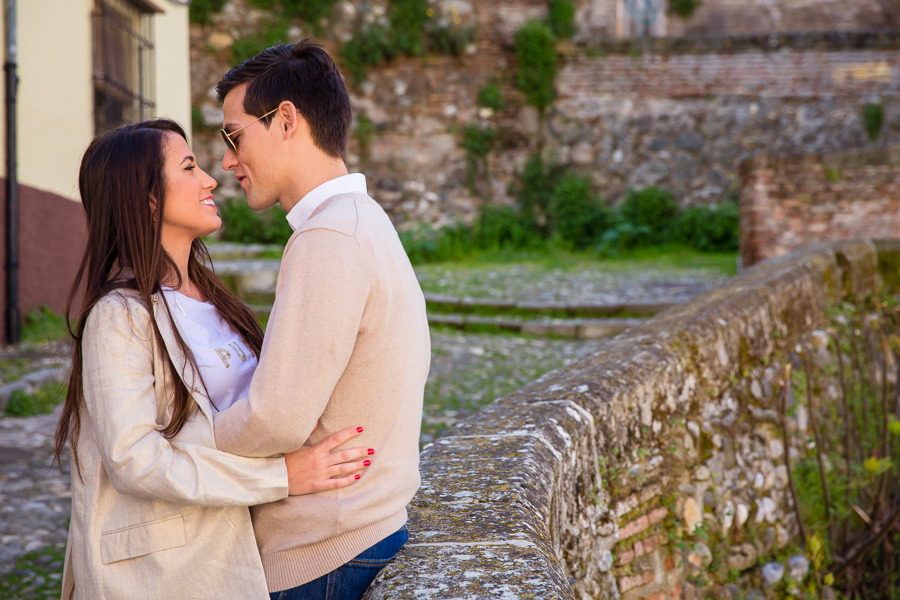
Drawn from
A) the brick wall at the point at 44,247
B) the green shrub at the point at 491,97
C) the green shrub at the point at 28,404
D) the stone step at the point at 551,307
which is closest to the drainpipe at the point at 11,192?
the brick wall at the point at 44,247

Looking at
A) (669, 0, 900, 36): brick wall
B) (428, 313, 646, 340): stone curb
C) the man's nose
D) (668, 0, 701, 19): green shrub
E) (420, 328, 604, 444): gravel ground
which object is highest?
(669, 0, 900, 36): brick wall

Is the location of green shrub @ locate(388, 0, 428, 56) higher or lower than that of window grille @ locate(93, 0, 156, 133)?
higher

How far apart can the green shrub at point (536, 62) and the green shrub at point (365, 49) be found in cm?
203

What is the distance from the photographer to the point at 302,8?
1152 cm

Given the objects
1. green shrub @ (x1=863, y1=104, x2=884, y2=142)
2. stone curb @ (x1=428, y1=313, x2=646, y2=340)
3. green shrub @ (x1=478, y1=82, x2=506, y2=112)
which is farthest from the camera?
green shrub @ (x1=478, y1=82, x2=506, y2=112)

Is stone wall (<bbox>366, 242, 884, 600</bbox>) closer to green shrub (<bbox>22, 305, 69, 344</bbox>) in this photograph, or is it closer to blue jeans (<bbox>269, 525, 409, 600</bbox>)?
blue jeans (<bbox>269, 525, 409, 600</bbox>)

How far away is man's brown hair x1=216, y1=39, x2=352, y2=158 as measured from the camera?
138 centimetres

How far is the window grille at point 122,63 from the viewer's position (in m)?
6.64

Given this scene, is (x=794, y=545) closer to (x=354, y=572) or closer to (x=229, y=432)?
(x=354, y=572)

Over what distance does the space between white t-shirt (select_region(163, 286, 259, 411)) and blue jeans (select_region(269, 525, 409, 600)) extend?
0.37 m

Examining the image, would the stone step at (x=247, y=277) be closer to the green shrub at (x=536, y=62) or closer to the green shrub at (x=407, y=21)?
the green shrub at (x=407, y=21)

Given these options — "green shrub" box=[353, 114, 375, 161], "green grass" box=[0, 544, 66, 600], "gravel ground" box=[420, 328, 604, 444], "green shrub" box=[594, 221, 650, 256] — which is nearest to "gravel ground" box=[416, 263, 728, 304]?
"gravel ground" box=[420, 328, 604, 444]

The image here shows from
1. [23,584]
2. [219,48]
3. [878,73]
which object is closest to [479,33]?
[219,48]

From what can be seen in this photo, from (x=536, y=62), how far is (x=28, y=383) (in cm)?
943
